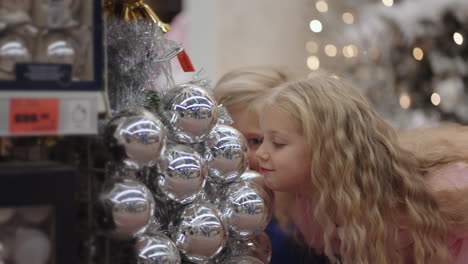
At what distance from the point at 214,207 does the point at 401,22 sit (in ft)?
5.57

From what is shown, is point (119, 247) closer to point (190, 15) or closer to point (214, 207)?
point (214, 207)

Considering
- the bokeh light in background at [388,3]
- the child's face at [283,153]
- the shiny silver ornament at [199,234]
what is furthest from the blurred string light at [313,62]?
the shiny silver ornament at [199,234]

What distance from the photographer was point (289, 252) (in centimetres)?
123

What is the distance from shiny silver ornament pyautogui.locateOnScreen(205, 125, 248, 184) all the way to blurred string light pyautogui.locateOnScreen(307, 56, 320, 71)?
190 cm

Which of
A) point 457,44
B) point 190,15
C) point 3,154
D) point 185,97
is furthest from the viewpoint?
point 190,15

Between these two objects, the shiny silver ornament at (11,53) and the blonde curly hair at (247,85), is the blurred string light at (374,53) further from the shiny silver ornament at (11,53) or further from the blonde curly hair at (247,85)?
the shiny silver ornament at (11,53)

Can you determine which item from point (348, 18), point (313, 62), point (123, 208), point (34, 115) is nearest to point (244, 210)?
point (123, 208)

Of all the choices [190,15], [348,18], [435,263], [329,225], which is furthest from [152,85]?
[348,18]

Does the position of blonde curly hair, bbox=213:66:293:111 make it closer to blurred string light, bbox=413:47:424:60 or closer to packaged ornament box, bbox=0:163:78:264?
packaged ornament box, bbox=0:163:78:264

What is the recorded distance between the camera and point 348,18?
8.48 ft

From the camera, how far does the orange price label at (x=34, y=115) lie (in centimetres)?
65

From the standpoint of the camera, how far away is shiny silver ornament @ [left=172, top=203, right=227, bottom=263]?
0.81 meters

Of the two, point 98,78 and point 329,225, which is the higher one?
point 98,78

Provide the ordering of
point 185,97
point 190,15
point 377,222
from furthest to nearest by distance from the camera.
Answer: point 190,15 < point 377,222 < point 185,97
